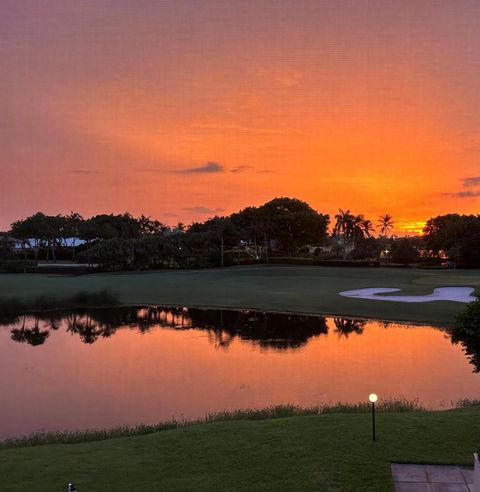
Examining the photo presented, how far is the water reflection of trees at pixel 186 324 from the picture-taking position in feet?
85.3

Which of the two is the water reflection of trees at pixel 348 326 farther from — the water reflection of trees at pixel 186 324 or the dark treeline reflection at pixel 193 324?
the water reflection of trees at pixel 186 324

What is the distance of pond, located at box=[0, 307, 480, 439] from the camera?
602 inches

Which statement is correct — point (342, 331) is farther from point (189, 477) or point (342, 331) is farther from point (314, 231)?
point (314, 231)

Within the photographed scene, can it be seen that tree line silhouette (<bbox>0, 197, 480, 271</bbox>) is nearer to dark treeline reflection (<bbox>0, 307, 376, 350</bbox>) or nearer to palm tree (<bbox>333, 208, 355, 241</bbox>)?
palm tree (<bbox>333, 208, 355, 241</bbox>)

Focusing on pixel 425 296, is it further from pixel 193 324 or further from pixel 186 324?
pixel 186 324

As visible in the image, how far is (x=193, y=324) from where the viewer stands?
3091 centimetres

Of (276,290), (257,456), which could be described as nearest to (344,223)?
(276,290)

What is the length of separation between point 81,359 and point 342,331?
1389 cm

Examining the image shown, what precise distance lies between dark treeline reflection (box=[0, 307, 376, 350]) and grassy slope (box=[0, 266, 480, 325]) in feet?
9.61

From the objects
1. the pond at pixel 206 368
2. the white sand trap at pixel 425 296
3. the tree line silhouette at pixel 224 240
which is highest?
the tree line silhouette at pixel 224 240

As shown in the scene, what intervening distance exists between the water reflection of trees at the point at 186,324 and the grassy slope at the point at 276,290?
123 inches

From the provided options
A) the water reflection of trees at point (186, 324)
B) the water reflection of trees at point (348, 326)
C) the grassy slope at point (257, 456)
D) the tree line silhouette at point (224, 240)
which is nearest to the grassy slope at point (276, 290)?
the water reflection of trees at point (348, 326)

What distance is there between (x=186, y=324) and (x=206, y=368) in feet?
→ 37.5

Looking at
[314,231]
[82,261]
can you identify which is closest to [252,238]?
[314,231]
